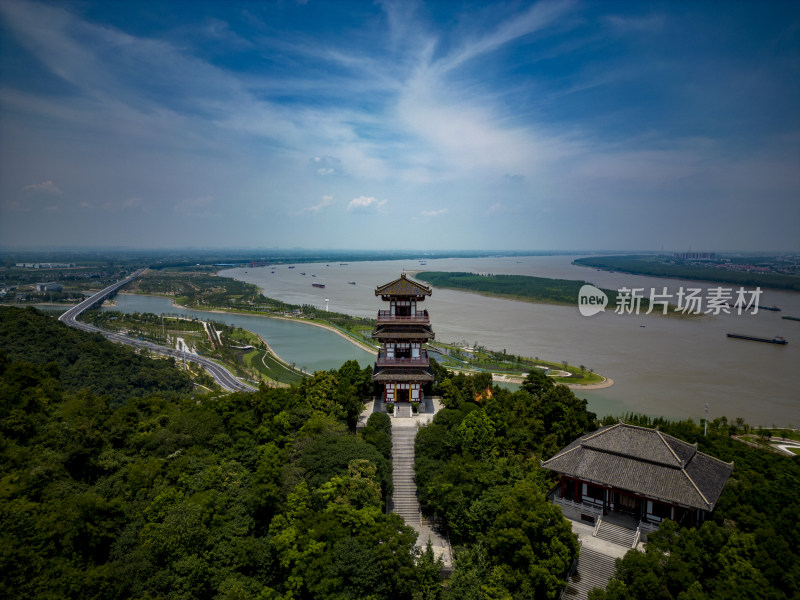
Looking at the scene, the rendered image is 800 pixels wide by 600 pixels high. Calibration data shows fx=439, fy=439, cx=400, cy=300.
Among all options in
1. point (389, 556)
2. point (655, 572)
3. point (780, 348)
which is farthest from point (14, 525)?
point (780, 348)

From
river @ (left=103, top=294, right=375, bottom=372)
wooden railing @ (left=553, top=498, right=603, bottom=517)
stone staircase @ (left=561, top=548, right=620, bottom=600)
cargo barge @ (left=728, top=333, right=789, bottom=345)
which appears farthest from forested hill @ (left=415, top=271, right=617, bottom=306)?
stone staircase @ (left=561, top=548, right=620, bottom=600)

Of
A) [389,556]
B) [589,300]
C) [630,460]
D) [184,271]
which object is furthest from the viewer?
[184,271]

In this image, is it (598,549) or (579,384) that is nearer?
(598,549)

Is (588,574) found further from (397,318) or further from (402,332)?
(397,318)

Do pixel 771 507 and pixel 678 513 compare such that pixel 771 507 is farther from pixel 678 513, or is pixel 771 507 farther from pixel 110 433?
pixel 110 433

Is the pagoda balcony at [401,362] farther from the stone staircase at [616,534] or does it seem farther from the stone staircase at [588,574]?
the stone staircase at [588,574]

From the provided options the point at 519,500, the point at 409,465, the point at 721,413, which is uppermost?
the point at 519,500

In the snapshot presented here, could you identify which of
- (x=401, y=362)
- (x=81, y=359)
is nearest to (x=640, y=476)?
(x=401, y=362)
